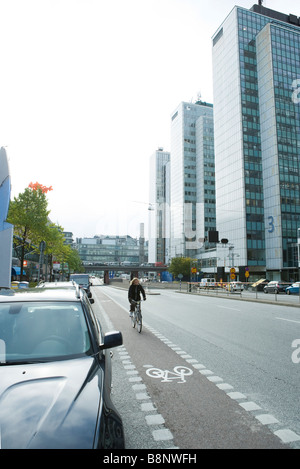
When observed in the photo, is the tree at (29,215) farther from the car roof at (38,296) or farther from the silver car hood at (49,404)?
the silver car hood at (49,404)

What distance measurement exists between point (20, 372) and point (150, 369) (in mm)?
3668

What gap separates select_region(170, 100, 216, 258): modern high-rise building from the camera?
10612cm

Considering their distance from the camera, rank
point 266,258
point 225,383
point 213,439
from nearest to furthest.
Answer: point 213,439 → point 225,383 → point 266,258

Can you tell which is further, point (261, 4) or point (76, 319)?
point (261, 4)

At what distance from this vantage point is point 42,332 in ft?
10.3

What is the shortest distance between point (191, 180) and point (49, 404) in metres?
115

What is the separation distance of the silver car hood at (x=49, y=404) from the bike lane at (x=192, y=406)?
4.51 ft

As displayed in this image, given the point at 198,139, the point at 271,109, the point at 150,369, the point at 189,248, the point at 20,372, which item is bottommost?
the point at 150,369

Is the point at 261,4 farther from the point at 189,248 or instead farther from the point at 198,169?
the point at 189,248

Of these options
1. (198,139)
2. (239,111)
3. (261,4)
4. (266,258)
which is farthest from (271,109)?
(198,139)

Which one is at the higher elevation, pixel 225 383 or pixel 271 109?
pixel 271 109

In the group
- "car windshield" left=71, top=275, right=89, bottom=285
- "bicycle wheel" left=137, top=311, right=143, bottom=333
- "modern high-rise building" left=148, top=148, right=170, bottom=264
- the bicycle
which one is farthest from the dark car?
"modern high-rise building" left=148, top=148, right=170, bottom=264

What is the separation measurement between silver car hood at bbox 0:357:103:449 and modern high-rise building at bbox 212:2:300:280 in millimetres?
63727

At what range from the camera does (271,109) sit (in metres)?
67.1
